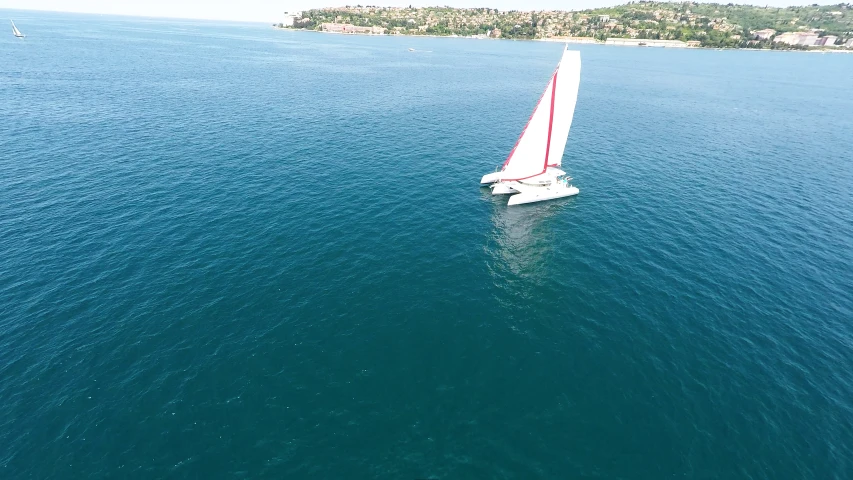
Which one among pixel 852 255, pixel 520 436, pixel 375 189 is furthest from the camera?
pixel 375 189

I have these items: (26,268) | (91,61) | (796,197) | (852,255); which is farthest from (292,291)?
(91,61)

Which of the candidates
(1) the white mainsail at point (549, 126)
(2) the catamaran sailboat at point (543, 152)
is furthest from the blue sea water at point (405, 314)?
(1) the white mainsail at point (549, 126)

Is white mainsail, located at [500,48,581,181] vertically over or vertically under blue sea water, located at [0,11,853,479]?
over

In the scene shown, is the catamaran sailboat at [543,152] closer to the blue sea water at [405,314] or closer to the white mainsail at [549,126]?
the white mainsail at [549,126]

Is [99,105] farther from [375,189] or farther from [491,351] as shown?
[491,351]

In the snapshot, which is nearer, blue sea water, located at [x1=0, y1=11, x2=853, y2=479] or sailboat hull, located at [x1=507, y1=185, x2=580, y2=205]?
blue sea water, located at [x1=0, y1=11, x2=853, y2=479]

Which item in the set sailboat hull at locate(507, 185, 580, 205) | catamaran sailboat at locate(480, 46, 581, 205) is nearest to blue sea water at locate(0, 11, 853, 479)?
sailboat hull at locate(507, 185, 580, 205)

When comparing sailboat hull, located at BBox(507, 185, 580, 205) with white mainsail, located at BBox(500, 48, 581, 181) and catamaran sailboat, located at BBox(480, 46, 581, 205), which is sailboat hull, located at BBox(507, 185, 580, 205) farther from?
white mainsail, located at BBox(500, 48, 581, 181)
